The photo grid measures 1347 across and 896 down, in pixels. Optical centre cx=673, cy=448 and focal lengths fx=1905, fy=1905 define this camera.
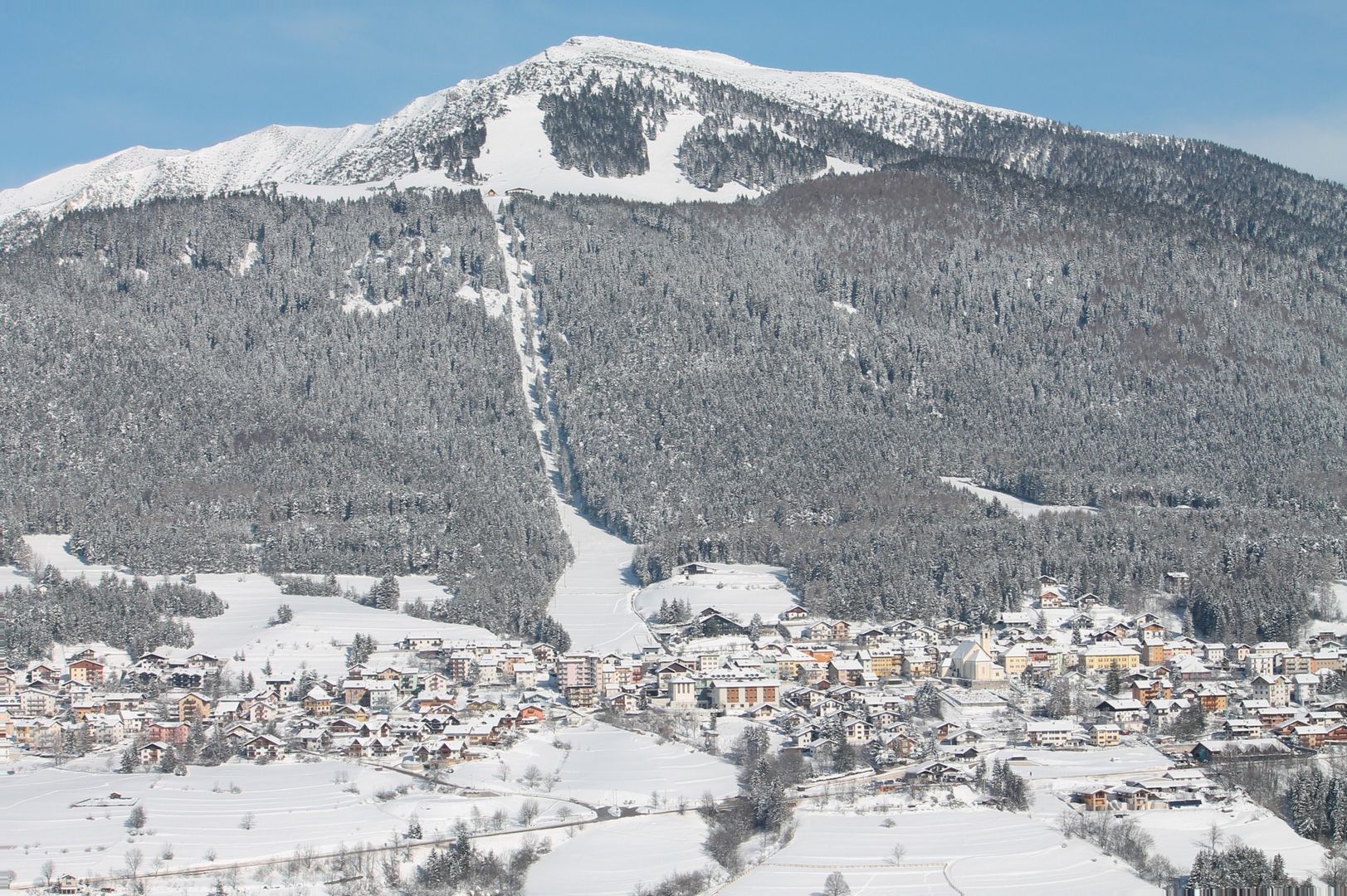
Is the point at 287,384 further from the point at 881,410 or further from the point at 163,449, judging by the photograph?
the point at 881,410

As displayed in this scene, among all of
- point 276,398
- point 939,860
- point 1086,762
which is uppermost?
point 276,398

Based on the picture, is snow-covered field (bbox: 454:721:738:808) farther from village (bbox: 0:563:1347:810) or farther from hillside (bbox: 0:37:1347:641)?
hillside (bbox: 0:37:1347:641)

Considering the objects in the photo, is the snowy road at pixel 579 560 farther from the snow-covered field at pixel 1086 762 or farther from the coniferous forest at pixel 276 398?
the snow-covered field at pixel 1086 762

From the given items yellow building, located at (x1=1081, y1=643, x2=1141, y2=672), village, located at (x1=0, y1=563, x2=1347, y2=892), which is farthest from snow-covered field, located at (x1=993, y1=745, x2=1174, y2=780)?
yellow building, located at (x1=1081, y1=643, x2=1141, y2=672)

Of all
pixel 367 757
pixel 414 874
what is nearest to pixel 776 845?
pixel 414 874

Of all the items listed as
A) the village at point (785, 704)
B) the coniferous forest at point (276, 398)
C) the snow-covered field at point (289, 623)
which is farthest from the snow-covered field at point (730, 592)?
the snow-covered field at point (289, 623)

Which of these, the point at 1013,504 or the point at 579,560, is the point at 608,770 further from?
the point at 1013,504

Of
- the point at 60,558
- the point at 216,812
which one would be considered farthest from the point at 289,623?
the point at 216,812
